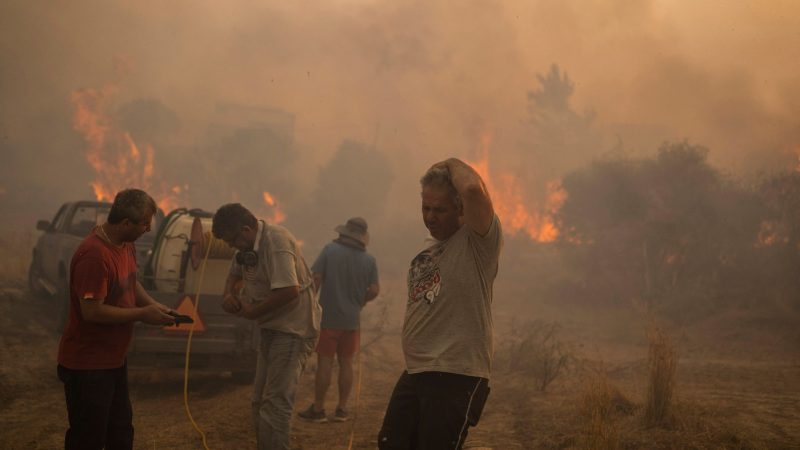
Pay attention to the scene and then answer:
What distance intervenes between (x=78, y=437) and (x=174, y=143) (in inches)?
1650

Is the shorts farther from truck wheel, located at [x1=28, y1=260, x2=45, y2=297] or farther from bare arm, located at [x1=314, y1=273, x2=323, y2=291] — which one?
truck wheel, located at [x1=28, y1=260, x2=45, y2=297]

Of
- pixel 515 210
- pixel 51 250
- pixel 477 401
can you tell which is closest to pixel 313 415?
pixel 477 401

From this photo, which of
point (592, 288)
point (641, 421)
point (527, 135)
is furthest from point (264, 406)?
point (527, 135)

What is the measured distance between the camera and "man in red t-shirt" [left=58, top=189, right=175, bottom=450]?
3092 millimetres

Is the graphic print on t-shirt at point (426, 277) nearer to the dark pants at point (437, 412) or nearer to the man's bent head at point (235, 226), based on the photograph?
the dark pants at point (437, 412)

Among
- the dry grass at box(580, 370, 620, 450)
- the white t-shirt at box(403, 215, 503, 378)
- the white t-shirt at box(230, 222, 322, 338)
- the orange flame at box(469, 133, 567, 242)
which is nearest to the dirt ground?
the dry grass at box(580, 370, 620, 450)

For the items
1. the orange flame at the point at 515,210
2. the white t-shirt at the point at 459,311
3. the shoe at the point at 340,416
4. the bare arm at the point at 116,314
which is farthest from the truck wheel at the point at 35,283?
the orange flame at the point at 515,210

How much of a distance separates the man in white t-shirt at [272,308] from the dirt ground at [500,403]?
1.43 m

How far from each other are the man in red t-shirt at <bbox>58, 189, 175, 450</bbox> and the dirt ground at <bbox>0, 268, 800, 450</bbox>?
1.92 meters

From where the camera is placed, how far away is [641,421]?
538 centimetres

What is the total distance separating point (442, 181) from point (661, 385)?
3.68m

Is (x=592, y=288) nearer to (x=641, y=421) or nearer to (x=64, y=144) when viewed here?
(x=641, y=421)

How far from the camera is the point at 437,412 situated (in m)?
2.62

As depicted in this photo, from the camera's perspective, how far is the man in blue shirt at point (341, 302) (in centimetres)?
609
